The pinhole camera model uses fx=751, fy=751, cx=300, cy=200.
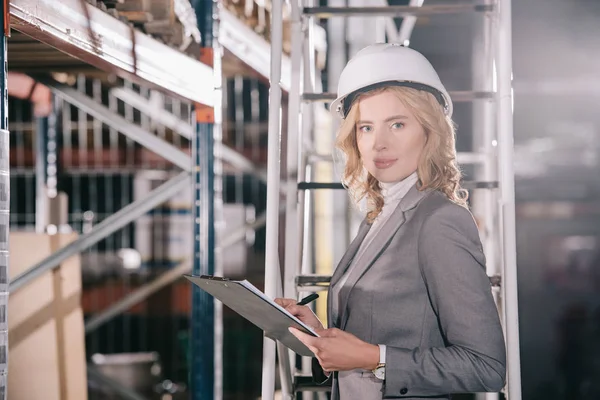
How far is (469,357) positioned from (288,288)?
0.85 metres

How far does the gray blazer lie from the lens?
1898mm

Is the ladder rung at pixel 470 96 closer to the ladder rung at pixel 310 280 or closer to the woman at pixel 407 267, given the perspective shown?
the woman at pixel 407 267

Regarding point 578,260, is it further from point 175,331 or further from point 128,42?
point 128,42

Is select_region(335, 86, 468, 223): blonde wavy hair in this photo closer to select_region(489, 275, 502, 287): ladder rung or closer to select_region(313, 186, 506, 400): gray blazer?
select_region(313, 186, 506, 400): gray blazer

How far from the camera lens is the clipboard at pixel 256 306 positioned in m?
1.87

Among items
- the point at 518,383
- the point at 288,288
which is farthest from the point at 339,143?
the point at 518,383

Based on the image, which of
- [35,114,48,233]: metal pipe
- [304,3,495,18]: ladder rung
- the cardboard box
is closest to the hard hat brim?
[304,3,495,18]: ladder rung

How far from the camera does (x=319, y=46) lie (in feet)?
17.5

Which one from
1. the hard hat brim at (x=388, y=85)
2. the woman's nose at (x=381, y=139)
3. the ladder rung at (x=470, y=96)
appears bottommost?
the woman's nose at (x=381, y=139)

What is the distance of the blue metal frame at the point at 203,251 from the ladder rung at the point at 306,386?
2.64ft

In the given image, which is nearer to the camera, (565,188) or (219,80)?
(219,80)

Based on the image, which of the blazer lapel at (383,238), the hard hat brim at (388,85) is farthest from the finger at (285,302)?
the hard hat brim at (388,85)

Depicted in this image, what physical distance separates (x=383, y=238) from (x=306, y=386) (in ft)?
2.54

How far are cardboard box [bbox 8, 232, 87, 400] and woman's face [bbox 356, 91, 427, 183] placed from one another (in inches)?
91.5
